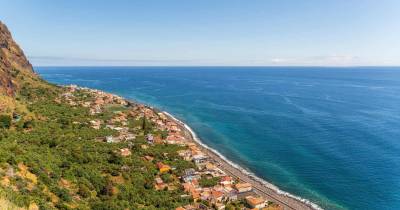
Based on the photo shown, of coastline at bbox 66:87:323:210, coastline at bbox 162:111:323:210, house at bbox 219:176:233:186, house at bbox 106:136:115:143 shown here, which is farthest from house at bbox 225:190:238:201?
house at bbox 106:136:115:143

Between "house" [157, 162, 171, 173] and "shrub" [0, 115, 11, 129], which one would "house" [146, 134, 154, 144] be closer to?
"house" [157, 162, 171, 173]

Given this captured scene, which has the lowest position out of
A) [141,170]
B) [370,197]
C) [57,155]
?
[370,197]

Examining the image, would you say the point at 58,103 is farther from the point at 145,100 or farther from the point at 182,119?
the point at 145,100

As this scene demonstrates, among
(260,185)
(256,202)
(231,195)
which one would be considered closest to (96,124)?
(231,195)

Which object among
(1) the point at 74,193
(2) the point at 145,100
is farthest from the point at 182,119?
(1) the point at 74,193

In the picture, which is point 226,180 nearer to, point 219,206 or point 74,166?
point 219,206

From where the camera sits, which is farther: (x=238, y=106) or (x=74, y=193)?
(x=238, y=106)

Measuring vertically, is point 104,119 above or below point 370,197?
above
